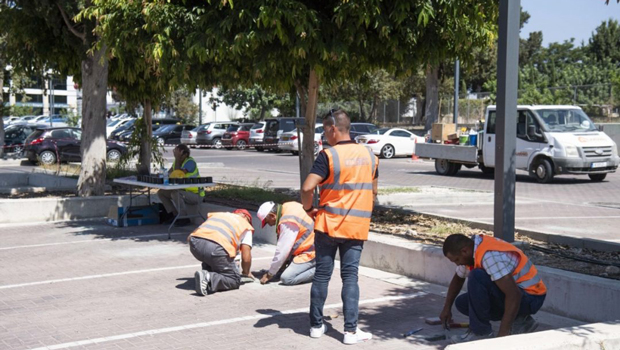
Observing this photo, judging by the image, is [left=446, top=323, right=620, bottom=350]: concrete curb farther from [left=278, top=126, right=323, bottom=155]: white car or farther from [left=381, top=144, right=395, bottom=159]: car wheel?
[left=278, top=126, right=323, bottom=155]: white car

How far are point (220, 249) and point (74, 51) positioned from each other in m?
8.73

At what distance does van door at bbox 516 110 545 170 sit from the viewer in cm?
2047

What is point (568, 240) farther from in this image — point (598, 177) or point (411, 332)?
point (598, 177)

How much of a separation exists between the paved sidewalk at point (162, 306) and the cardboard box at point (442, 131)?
15519 millimetres

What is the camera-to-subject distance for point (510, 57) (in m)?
7.93

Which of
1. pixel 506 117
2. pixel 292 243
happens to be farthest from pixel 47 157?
pixel 506 117

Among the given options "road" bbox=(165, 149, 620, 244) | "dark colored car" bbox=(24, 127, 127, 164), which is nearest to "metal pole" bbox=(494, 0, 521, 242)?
"road" bbox=(165, 149, 620, 244)

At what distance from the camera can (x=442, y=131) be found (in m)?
25.0

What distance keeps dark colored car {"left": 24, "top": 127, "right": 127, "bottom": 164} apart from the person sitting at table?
16.8 meters

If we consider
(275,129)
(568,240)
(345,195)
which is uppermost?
(275,129)

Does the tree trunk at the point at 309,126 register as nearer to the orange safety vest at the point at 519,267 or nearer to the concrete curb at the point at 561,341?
the orange safety vest at the point at 519,267

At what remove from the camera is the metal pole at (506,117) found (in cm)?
786

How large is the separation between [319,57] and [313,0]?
2.80 ft

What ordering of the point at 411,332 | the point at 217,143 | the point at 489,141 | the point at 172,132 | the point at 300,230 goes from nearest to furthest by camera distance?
the point at 411,332 < the point at 300,230 < the point at 489,141 < the point at 217,143 < the point at 172,132
